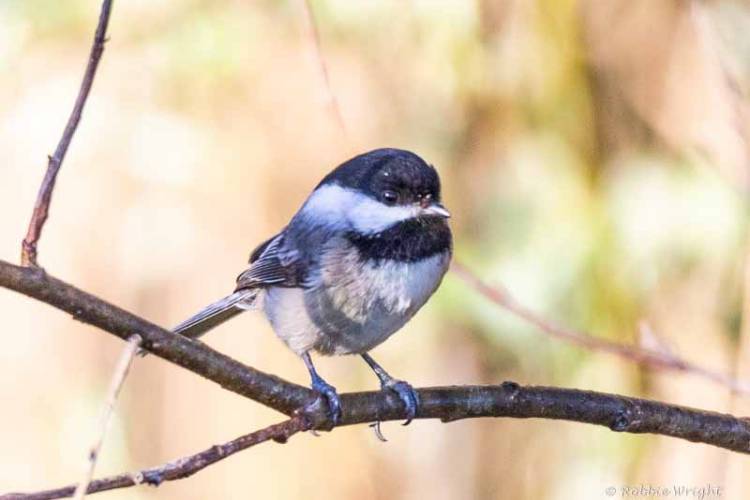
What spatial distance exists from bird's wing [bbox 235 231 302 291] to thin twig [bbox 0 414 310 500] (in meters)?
1.28

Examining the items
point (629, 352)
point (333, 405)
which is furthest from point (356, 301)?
point (629, 352)

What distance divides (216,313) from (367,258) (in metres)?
0.85

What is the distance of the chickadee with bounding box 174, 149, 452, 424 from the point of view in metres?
3.16

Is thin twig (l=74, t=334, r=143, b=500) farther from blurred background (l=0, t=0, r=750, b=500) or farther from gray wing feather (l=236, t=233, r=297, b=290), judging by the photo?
blurred background (l=0, t=0, r=750, b=500)

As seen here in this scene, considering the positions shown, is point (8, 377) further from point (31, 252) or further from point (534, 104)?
point (31, 252)

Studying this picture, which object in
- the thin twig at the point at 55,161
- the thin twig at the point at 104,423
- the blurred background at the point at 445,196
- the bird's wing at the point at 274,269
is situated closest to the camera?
the thin twig at the point at 104,423

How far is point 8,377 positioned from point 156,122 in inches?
62.6

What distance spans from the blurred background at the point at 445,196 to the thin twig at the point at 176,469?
2.74m

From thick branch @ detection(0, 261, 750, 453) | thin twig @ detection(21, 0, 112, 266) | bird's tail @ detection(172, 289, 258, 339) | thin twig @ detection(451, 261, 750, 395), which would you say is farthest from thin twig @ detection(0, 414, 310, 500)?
bird's tail @ detection(172, 289, 258, 339)

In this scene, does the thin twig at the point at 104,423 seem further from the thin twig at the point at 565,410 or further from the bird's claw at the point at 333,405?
the thin twig at the point at 565,410

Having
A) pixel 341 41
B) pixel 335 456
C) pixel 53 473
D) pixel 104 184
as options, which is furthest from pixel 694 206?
pixel 53 473

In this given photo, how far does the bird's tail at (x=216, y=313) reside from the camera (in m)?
3.73

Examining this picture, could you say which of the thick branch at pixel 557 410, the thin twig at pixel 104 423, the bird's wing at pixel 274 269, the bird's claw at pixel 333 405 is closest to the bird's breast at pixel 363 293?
the bird's wing at pixel 274 269

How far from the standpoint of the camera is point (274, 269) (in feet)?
11.6
